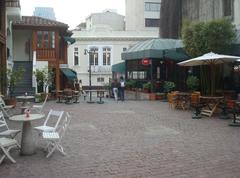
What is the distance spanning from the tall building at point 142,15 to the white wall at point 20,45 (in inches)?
1340

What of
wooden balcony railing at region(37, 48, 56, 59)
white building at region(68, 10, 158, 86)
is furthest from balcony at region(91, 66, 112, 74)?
wooden balcony railing at region(37, 48, 56, 59)

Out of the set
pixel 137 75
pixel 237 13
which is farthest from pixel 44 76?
pixel 237 13

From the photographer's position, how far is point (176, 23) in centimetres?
3275

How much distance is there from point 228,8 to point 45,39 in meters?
12.8

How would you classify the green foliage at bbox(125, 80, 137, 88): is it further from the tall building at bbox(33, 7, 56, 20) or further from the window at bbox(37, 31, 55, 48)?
the tall building at bbox(33, 7, 56, 20)

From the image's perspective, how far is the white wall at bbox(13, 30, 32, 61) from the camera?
28844 millimetres

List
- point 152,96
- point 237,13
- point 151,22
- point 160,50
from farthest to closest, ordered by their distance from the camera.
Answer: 1. point 151,22
2. point 160,50
3. point 152,96
4. point 237,13

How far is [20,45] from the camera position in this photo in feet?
Result: 95.1

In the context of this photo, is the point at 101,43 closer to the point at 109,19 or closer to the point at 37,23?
the point at 109,19

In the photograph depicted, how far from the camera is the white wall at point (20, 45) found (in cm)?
2884

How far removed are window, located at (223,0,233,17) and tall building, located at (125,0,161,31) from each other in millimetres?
37299

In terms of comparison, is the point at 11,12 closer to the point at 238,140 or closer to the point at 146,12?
the point at 238,140

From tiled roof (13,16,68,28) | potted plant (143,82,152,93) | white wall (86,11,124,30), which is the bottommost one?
potted plant (143,82,152,93)

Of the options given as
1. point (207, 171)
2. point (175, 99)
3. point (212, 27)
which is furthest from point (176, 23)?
point (207, 171)
